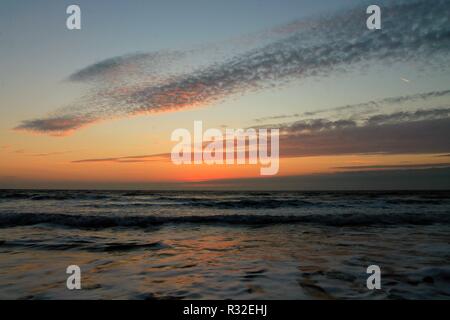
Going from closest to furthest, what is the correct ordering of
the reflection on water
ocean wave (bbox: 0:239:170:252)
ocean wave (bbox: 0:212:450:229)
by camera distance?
1. the reflection on water
2. ocean wave (bbox: 0:239:170:252)
3. ocean wave (bbox: 0:212:450:229)

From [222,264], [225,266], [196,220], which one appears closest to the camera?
[225,266]

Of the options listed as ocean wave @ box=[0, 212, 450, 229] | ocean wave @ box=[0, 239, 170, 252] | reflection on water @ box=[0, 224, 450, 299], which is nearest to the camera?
reflection on water @ box=[0, 224, 450, 299]

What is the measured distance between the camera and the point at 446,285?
5.62 m

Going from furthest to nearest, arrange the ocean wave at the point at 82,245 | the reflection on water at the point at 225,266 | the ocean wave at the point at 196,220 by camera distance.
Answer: the ocean wave at the point at 196,220 → the ocean wave at the point at 82,245 → the reflection on water at the point at 225,266

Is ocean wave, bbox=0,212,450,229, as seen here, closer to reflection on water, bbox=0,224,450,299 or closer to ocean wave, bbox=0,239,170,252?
reflection on water, bbox=0,224,450,299

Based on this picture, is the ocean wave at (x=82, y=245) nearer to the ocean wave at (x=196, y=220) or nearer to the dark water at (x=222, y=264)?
the dark water at (x=222, y=264)

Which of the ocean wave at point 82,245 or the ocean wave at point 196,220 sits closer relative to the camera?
the ocean wave at point 82,245

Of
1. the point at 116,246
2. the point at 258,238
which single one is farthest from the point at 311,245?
the point at 116,246

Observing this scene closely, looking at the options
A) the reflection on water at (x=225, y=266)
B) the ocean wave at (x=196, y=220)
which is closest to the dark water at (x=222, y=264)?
the reflection on water at (x=225, y=266)

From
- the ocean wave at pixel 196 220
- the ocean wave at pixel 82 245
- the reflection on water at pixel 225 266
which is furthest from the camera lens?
the ocean wave at pixel 196 220

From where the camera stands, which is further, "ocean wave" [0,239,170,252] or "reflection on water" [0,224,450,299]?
"ocean wave" [0,239,170,252]

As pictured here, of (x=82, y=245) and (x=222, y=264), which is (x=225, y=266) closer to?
(x=222, y=264)

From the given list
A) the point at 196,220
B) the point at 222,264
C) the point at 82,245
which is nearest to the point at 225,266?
the point at 222,264

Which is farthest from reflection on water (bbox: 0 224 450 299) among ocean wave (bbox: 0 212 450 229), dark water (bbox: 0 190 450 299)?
ocean wave (bbox: 0 212 450 229)
